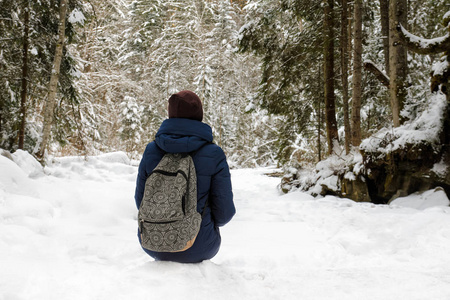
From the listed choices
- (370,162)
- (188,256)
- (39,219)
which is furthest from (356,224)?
(39,219)

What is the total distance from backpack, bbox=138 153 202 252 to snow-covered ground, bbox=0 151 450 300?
269 millimetres

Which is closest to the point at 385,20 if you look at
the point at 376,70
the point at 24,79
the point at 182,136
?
the point at 376,70

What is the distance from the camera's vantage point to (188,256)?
241cm

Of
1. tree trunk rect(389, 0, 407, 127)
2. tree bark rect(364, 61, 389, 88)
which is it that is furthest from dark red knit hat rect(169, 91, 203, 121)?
tree bark rect(364, 61, 389, 88)

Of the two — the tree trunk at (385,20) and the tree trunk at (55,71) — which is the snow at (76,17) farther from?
the tree trunk at (385,20)

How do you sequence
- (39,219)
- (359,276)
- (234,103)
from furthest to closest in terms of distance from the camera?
1. (234,103)
2. (39,219)
3. (359,276)

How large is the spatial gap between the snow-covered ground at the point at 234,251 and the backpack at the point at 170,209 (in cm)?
27

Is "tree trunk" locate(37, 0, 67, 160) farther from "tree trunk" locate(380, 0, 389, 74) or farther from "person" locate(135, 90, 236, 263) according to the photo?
"tree trunk" locate(380, 0, 389, 74)

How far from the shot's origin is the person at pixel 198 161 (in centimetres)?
238

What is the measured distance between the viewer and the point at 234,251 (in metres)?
3.67

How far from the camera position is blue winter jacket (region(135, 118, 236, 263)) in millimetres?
2379

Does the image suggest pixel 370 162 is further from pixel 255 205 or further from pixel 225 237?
pixel 225 237

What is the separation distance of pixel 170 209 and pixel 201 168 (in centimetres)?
41

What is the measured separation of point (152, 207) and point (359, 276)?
2.13 metres
